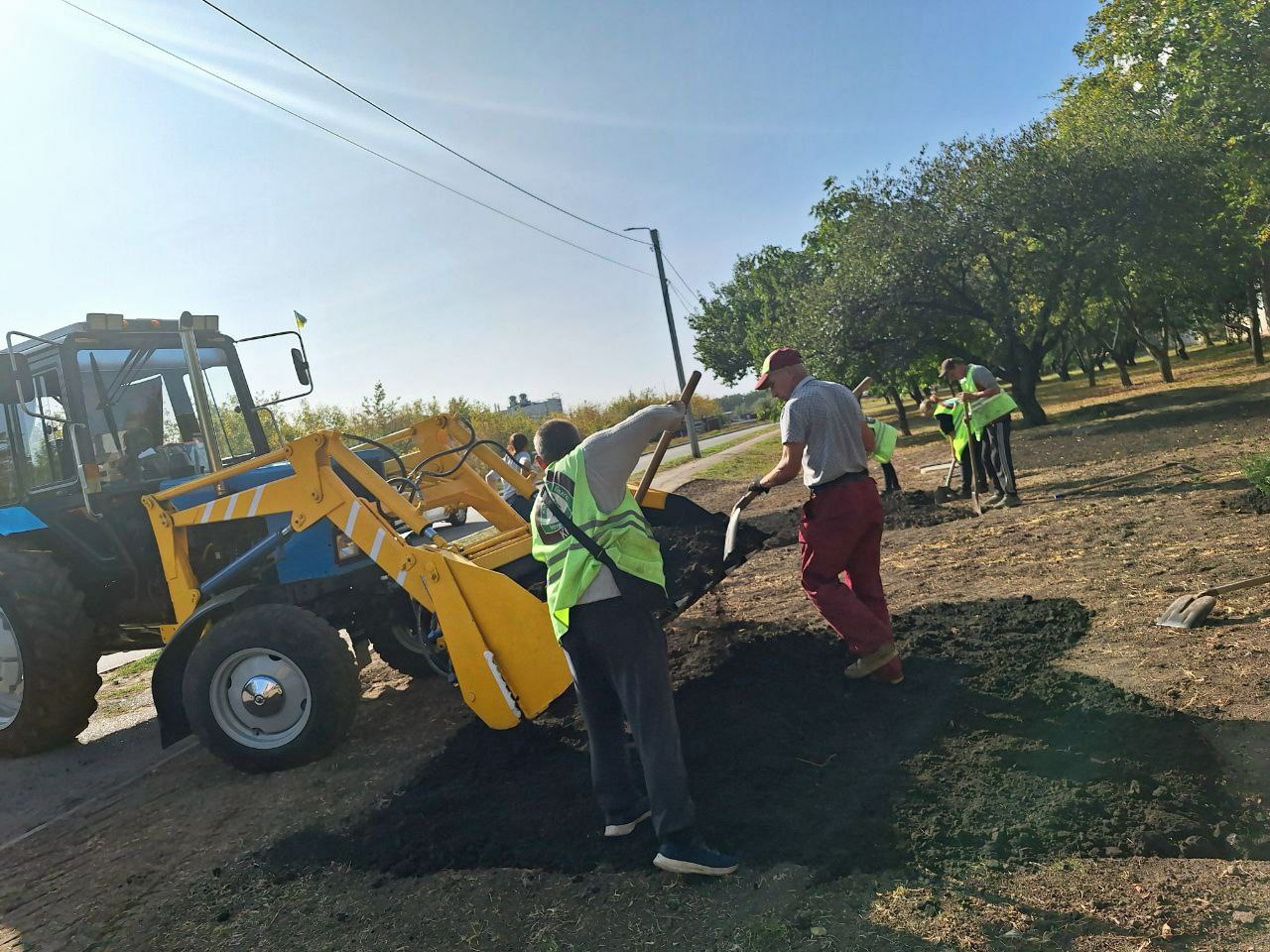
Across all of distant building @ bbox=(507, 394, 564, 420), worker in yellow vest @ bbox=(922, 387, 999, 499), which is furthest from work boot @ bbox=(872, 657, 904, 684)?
distant building @ bbox=(507, 394, 564, 420)

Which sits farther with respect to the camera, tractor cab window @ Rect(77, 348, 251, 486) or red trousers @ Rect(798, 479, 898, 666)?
tractor cab window @ Rect(77, 348, 251, 486)

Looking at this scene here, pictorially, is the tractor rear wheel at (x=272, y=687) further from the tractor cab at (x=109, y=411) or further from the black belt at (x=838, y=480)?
the black belt at (x=838, y=480)

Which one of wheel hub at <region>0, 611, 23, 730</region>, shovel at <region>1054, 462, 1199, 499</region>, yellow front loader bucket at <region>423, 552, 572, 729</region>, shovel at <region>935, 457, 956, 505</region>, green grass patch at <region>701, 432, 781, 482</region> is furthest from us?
green grass patch at <region>701, 432, 781, 482</region>

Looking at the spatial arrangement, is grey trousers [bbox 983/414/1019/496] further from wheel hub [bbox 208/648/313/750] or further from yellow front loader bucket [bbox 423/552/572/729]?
wheel hub [bbox 208/648/313/750]

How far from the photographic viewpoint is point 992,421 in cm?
1027

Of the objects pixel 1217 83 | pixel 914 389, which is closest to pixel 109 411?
pixel 1217 83

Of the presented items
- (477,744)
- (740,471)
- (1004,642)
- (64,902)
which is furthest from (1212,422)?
(64,902)

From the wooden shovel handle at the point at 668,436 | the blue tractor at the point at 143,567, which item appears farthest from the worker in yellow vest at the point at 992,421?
the blue tractor at the point at 143,567

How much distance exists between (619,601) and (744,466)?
70.8ft

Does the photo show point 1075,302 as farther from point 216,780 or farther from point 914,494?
point 216,780

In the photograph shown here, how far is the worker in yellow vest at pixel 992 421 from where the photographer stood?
1012 centimetres

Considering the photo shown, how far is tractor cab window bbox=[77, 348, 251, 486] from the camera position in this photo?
647cm

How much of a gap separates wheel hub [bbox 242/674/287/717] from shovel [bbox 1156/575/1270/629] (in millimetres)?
5002

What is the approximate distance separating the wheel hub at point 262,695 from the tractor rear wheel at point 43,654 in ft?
5.56
